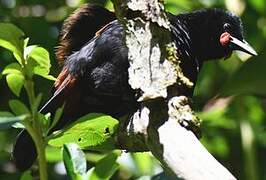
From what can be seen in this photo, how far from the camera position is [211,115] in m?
2.80

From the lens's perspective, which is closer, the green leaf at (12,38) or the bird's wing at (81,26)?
the green leaf at (12,38)

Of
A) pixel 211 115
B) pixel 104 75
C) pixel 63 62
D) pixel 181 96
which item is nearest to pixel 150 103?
pixel 181 96

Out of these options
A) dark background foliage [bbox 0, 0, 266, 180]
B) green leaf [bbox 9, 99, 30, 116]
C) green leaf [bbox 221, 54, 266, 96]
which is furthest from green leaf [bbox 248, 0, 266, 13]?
green leaf [bbox 9, 99, 30, 116]

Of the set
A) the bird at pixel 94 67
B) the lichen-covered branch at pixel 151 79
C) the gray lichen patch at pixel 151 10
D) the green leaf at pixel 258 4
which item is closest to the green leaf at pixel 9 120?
the lichen-covered branch at pixel 151 79

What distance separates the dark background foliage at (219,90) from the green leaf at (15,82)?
4.21 feet

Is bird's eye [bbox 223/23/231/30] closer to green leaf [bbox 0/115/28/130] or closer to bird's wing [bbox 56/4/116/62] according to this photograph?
bird's wing [bbox 56/4/116/62]

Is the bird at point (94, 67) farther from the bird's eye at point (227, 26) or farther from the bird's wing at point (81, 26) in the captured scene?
the bird's eye at point (227, 26)

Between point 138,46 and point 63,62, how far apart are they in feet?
3.05

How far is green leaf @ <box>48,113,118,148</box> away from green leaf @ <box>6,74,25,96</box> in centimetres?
11

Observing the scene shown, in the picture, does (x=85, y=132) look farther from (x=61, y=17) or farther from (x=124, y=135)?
(x=61, y=17)

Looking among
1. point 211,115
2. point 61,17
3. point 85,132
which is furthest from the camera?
point 61,17

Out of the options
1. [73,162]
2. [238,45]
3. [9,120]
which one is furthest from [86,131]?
[238,45]

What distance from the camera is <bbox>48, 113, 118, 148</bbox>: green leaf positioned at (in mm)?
1400

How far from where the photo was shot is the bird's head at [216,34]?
267 cm
